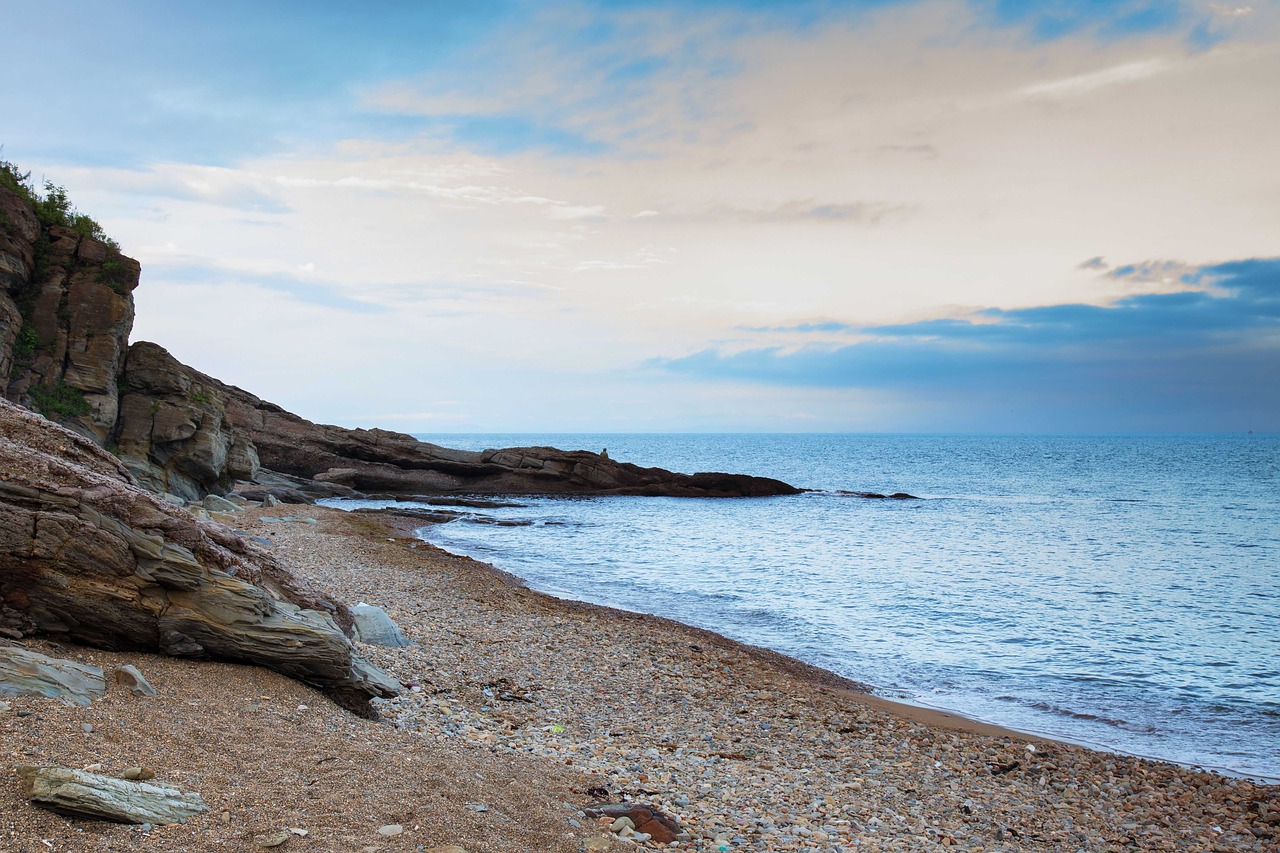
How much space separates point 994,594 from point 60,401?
3389 centimetres

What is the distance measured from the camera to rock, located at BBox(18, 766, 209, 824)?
4.88 m

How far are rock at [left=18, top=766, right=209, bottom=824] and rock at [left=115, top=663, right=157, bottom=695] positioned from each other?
194 centimetres

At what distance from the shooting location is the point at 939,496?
7119 cm

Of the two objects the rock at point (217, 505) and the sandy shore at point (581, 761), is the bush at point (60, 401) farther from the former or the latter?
the sandy shore at point (581, 761)

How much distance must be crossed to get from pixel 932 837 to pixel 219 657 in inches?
317

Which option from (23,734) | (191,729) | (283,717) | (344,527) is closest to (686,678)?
(283,717)

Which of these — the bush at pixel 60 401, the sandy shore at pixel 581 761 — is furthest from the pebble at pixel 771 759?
the bush at pixel 60 401

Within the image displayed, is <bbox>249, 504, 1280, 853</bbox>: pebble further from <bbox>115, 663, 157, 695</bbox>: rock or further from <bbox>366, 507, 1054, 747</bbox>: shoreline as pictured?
<bbox>115, 663, 157, 695</bbox>: rock

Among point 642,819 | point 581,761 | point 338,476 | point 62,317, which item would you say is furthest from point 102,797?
point 338,476

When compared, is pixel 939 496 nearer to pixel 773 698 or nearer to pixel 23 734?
pixel 773 698

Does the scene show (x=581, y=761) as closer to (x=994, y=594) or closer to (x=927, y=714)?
(x=927, y=714)

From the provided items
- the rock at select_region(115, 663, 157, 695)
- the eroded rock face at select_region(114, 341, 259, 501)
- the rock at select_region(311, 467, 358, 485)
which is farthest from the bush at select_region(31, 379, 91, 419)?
the rock at select_region(311, 467, 358, 485)

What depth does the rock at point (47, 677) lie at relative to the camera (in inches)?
247

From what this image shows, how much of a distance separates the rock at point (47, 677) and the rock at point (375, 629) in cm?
617
